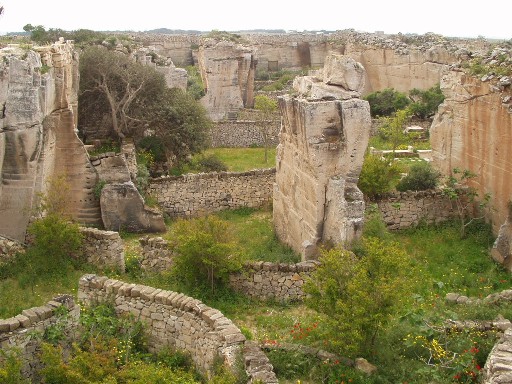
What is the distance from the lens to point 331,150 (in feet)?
41.2

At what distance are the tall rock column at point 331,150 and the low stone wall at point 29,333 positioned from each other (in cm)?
584

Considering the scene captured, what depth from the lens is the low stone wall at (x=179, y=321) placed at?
7.99m

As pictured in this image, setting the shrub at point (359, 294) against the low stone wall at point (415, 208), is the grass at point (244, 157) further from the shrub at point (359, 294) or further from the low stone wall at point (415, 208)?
the shrub at point (359, 294)

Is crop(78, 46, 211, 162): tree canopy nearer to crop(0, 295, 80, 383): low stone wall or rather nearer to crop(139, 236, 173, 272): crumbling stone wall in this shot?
crop(139, 236, 173, 272): crumbling stone wall

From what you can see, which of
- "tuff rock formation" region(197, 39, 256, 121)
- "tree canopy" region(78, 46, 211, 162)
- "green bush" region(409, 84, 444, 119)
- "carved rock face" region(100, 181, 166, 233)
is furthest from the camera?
"tuff rock formation" region(197, 39, 256, 121)

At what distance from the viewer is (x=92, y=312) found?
366 inches

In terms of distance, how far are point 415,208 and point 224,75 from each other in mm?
18675

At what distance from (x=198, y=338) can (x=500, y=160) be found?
882 centimetres

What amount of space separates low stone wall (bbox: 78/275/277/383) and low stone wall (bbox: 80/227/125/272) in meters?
2.84

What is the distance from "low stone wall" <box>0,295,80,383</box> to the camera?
7.95 meters

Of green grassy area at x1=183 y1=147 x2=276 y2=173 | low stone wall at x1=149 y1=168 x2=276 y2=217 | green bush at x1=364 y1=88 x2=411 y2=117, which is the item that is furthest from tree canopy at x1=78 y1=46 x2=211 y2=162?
green bush at x1=364 y1=88 x2=411 y2=117

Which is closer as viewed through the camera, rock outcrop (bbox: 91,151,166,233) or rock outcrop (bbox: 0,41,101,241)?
rock outcrop (bbox: 0,41,101,241)

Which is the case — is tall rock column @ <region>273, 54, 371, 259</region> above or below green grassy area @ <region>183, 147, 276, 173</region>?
above

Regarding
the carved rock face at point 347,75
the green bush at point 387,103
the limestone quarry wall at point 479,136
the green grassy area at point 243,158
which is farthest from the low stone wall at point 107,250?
the green bush at point 387,103
